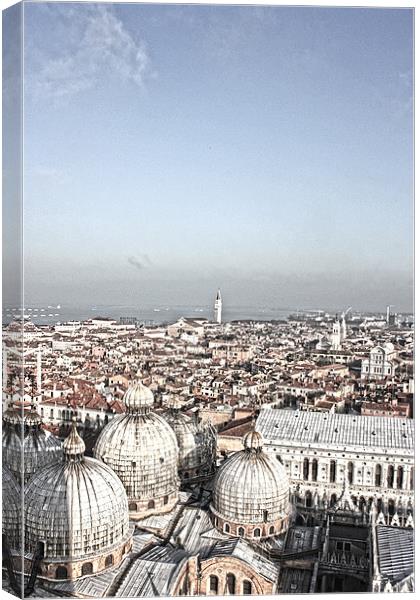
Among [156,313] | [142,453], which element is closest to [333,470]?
[142,453]

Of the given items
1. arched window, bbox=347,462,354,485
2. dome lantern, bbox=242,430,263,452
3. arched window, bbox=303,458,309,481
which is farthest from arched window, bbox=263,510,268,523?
arched window, bbox=347,462,354,485

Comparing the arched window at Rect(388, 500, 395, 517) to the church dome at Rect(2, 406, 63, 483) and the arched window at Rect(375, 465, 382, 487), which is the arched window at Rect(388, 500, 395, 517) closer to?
the arched window at Rect(375, 465, 382, 487)

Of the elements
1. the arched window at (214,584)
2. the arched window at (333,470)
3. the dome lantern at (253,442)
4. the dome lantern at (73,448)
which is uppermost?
the dome lantern at (73,448)

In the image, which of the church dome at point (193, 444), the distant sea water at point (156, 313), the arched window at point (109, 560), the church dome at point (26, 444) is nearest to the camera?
the church dome at point (26, 444)

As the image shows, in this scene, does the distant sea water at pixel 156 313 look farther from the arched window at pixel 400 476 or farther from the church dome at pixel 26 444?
the arched window at pixel 400 476

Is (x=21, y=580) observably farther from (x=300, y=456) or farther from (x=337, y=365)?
(x=337, y=365)

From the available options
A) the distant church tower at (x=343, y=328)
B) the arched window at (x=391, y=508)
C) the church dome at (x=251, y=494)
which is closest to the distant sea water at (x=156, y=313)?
the distant church tower at (x=343, y=328)
